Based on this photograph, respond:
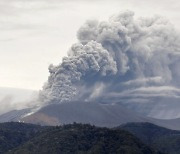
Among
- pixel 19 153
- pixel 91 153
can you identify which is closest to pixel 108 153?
pixel 91 153

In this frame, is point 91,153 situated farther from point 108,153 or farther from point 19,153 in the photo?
point 19,153

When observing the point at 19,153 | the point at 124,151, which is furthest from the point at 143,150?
the point at 19,153

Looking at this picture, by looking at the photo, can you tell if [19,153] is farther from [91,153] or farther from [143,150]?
[143,150]

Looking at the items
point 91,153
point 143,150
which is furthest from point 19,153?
point 143,150

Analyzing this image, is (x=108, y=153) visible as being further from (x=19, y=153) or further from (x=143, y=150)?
(x=19, y=153)

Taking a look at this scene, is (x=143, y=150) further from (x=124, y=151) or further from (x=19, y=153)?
(x=19, y=153)
